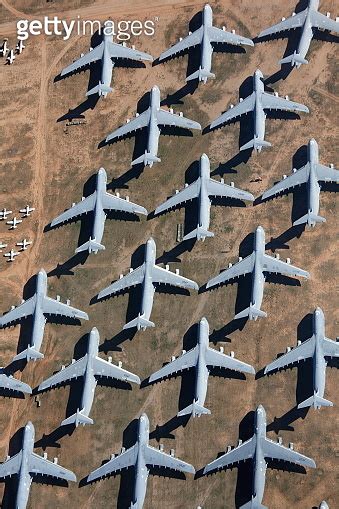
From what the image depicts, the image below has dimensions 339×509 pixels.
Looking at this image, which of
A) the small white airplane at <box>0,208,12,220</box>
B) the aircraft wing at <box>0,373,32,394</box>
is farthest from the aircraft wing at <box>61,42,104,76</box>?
the aircraft wing at <box>0,373,32,394</box>

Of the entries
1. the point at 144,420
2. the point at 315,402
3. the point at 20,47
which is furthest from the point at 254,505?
the point at 20,47

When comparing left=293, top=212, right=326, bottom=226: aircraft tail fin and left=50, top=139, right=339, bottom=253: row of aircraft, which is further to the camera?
left=50, top=139, right=339, bottom=253: row of aircraft

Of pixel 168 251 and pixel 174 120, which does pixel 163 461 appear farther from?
pixel 174 120

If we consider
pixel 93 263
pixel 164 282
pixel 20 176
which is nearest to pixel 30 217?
pixel 20 176

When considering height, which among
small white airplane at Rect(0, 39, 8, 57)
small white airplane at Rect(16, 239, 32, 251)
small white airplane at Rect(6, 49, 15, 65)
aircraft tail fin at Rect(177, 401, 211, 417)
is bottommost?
aircraft tail fin at Rect(177, 401, 211, 417)

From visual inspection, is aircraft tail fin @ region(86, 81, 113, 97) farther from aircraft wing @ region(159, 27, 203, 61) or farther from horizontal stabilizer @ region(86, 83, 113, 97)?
aircraft wing @ region(159, 27, 203, 61)

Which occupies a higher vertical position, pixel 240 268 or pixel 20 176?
pixel 20 176

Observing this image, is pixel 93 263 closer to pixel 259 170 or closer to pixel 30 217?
pixel 30 217

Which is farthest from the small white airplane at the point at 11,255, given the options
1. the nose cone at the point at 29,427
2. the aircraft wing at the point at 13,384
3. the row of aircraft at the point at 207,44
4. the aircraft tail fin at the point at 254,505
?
the aircraft tail fin at the point at 254,505
